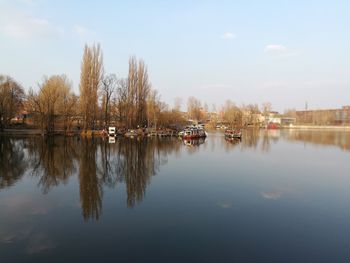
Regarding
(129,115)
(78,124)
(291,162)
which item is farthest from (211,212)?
(78,124)

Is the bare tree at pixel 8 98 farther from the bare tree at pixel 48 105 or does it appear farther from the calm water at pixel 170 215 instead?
the calm water at pixel 170 215

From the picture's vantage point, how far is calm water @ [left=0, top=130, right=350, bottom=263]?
5.66 meters

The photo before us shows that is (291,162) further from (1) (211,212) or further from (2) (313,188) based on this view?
(1) (211,212)

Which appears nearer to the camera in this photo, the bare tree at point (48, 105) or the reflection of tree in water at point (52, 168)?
the reflection of tree in water at point (52, 168)

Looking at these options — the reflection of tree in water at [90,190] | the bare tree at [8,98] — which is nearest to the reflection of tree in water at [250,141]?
the reflection of tree in water at [90,190]

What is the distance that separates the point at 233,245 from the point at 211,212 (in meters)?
2.18

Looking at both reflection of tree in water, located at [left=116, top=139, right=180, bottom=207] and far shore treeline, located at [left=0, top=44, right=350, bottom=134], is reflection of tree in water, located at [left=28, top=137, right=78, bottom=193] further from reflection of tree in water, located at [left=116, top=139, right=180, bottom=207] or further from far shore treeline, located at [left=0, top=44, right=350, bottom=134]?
far shore treeline, located at [left=0, top=44, right=350, bottom=134]

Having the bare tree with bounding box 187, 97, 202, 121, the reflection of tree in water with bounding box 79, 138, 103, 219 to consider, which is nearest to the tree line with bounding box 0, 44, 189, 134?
the reflection of tree in water with bounding box 79, 138, 103, 219

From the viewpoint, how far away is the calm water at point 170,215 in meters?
5.66

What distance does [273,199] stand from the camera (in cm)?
988

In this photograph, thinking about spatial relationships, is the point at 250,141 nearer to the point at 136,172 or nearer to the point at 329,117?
the point at 136,172

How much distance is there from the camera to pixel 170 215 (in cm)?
783

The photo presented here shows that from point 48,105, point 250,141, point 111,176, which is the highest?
point 48,105

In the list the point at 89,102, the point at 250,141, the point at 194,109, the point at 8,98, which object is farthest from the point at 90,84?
the point at 194,109
